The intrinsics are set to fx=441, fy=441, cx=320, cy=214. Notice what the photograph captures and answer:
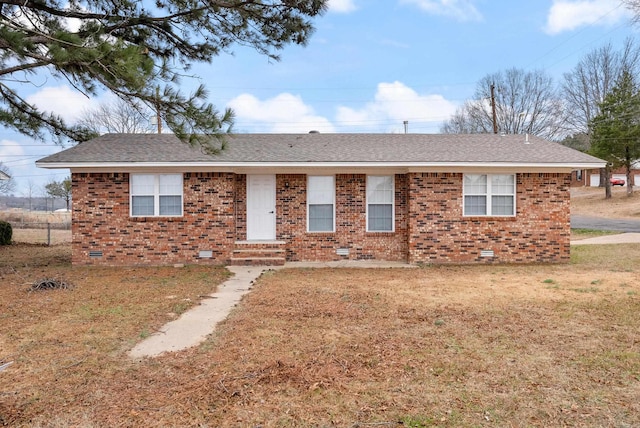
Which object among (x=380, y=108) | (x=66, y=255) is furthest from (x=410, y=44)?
(x=380, y=108)

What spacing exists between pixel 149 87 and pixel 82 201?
485 centimetres

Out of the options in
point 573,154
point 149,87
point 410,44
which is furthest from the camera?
point 410,44

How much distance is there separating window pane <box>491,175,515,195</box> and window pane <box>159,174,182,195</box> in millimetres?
8219

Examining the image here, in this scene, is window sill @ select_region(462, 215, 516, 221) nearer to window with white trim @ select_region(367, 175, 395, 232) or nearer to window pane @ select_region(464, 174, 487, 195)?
window pane @ select_region(464, 174, 487, 195)

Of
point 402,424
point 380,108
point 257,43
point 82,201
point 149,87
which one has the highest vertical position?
point 380,108

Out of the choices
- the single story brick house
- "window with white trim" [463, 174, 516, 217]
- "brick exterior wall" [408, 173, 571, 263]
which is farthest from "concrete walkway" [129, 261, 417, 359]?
"window with white trim" [463, 174, 516, 217]

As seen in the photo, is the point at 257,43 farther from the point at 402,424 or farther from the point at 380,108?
the point at 380,108

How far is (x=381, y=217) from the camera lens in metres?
12.0

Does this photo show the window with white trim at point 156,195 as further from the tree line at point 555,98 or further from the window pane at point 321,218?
the tree line at point 555,98

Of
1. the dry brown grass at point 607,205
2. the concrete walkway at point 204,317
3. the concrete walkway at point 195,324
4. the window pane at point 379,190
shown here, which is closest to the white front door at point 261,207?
the concrete walkway at point 204,317

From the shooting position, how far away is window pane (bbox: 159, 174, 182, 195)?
11.5 metres

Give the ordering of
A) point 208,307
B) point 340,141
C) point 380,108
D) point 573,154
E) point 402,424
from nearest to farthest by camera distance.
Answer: point 402,424
point 208,307
point 573,154
point 340,141
point 380,108

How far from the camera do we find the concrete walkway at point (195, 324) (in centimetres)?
485

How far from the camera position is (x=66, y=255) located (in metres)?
13.6
